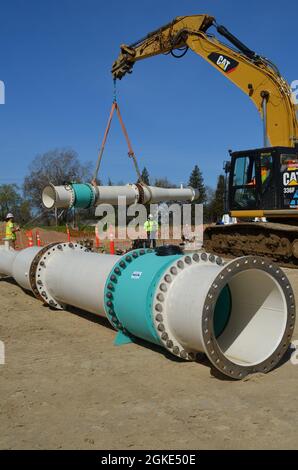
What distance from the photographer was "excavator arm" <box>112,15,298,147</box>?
45.3ft

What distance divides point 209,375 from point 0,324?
382 centimetres

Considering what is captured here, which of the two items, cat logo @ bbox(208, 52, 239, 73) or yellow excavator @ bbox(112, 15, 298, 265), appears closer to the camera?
yellow excavator @ bbox(112, 15, 298, 265)

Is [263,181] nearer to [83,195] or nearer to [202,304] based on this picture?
[83,195]

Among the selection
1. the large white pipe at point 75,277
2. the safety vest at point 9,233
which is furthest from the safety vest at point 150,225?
the large white pipe at point 75,277

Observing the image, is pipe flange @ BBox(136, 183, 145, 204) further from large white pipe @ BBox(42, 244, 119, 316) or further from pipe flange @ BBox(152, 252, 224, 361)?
pipe flange @ BBox(152, 252, 224, 361)

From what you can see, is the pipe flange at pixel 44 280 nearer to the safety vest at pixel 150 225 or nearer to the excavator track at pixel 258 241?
the excavator track at pixel 258 241

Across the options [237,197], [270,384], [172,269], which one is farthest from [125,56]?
[270,384]

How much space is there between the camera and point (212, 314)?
4.41m

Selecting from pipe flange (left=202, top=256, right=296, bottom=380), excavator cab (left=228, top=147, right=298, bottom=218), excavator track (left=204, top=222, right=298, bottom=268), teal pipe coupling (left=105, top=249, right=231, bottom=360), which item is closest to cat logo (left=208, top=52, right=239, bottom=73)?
excavator cab (left=228, top=147, right=298, bottom=218)

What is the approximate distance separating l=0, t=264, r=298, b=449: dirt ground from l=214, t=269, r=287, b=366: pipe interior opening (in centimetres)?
31

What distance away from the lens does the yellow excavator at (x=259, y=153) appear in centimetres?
1331

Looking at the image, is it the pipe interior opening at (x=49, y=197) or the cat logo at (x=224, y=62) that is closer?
the pipe interior opening at (x=49, y=197)

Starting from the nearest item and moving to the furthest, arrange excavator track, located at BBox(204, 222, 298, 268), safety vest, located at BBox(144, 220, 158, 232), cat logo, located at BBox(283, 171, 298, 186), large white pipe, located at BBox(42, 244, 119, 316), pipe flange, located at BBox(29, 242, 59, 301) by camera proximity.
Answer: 1. large white pipe, located at BBox(42, 244, 119, 316)
2. pipe flange, located at BBox(29, 242, 59, 301)
3. cat logo, located at BBox(283, 171, 298, 186)
4. excavator track, located at BBox(204, 222, 298, 268)
5. safety vest, located at BBox(144, 220, 158, 232)

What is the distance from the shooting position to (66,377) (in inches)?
193
